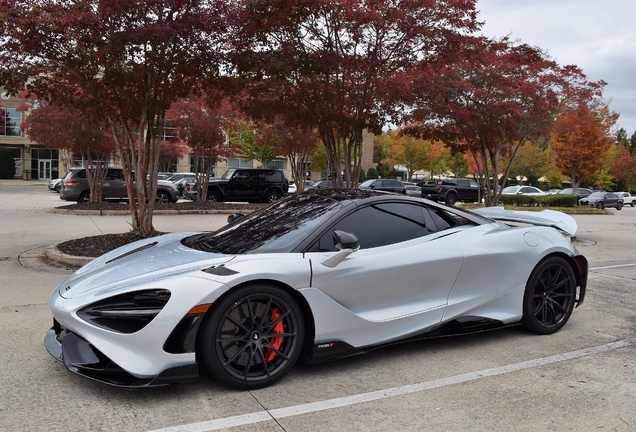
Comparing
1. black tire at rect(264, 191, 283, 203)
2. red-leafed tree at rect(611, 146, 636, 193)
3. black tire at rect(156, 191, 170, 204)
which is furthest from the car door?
red-leafed tree at rect(611, 146, 636, 193)

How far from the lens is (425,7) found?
11.4 meters

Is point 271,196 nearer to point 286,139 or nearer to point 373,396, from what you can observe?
point 286,139

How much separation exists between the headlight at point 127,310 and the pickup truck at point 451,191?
30.9 meters

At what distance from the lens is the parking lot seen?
3.37m

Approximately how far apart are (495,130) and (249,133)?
34607 mm

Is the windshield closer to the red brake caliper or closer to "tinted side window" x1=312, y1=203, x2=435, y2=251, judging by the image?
"tinted side window" x1=312, y1=203, x2=435, y2=251

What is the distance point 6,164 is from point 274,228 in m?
64.0

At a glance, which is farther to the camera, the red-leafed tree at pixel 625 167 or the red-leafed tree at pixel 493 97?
the red-leafed tree at pixel 625 167

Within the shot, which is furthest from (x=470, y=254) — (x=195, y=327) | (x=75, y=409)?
(x=75, y=409)

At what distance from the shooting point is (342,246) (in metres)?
4.01

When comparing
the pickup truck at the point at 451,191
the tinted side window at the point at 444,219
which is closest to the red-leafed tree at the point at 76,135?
the tinted side window at the point at 444,219

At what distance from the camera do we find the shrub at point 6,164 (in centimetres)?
5934

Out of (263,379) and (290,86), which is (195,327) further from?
(290,86)

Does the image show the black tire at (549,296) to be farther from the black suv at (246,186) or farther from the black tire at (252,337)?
the black suv at (246,186)
